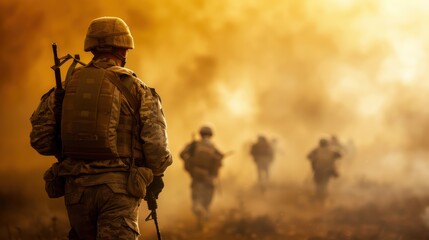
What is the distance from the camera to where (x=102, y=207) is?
167 inches

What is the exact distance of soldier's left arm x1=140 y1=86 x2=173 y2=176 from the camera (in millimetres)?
4285

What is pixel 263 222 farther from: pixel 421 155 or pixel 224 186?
pixel 421 155

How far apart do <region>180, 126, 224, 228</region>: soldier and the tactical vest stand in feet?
28.1

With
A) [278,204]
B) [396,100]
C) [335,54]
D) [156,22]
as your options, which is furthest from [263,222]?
[335,54]

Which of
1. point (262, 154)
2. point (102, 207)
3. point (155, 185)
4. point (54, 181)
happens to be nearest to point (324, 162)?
point (262, 154)

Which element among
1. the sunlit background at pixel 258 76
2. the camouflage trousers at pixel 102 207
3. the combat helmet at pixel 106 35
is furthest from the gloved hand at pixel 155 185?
the sunlit background at pixel 258 76

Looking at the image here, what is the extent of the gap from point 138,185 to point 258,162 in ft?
51.2

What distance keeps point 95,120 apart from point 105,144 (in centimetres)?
15

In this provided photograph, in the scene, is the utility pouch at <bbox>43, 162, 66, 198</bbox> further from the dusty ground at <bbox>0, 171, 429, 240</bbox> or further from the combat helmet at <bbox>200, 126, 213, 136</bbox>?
the combat helmet at <bbox>200, 126, 213, 136</bbox>

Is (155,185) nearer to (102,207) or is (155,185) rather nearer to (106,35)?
A: (102,207)

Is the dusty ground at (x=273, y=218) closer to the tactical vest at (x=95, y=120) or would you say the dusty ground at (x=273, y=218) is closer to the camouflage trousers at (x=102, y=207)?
the camouflage trousers at (x=102, y=207)

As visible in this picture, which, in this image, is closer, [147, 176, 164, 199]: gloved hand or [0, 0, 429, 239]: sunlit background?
[147, 176, 164, 199]: gloved hand

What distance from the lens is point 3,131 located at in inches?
573

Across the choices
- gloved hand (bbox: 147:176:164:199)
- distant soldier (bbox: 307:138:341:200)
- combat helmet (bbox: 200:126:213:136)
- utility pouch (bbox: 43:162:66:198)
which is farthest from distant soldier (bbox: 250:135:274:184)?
utility pouch (bbox: 43:162:66:198)
